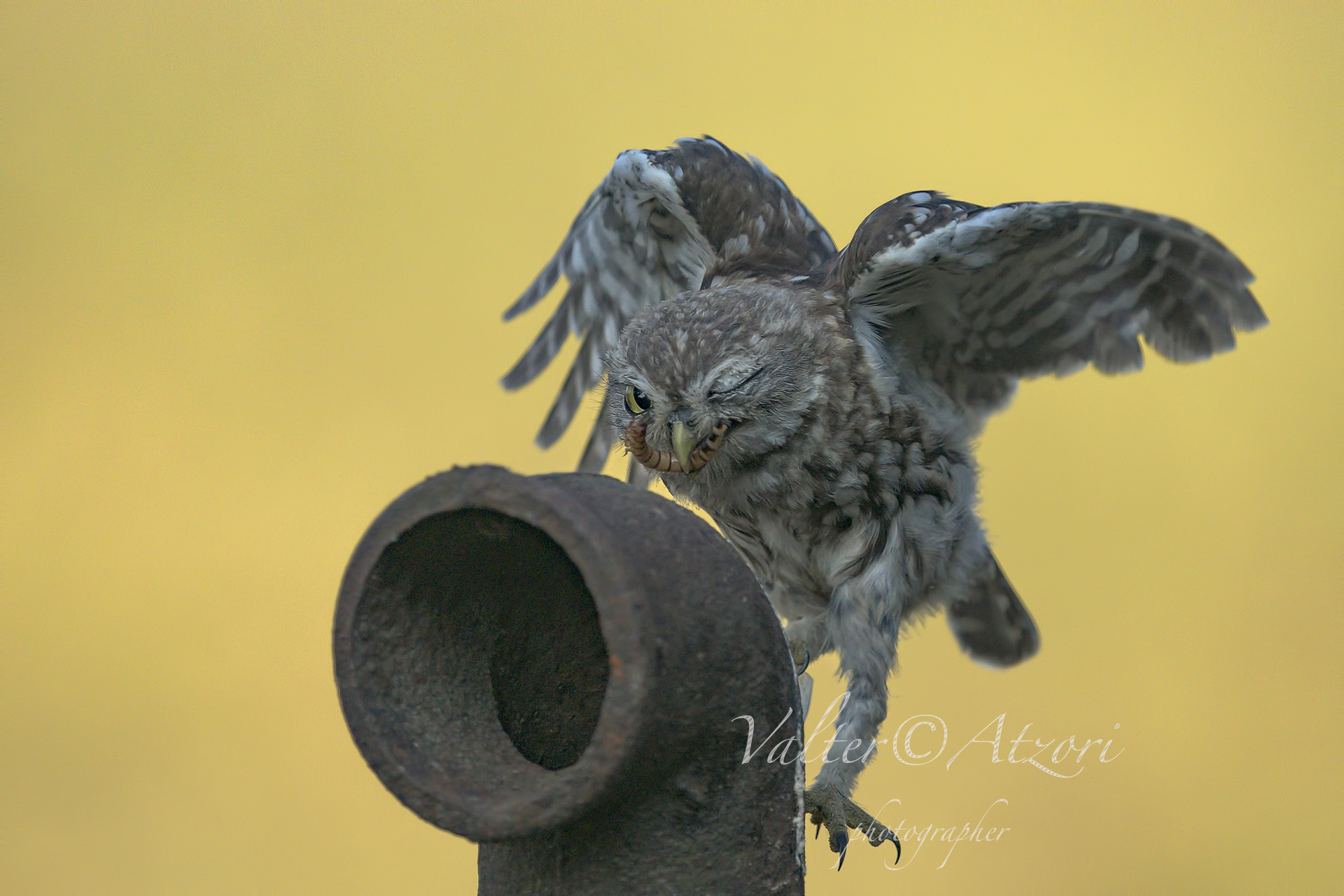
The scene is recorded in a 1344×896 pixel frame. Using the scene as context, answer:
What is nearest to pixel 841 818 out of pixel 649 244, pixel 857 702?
pixel 857 702

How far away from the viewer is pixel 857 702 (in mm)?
2398

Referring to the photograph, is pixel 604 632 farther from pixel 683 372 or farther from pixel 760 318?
pixel 760 318

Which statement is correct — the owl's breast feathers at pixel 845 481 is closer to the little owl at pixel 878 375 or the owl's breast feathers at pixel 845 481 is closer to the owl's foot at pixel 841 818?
the little owl at pixel 878 375

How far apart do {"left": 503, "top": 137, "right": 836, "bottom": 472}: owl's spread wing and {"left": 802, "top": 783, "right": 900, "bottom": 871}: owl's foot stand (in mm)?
1399

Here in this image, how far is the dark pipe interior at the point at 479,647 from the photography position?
1482 millimetres

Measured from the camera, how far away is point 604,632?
1.38 m

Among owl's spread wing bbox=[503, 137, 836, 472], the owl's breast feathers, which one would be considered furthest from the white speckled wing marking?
owl's spread wing bbox=[503, 137, 836, 472]

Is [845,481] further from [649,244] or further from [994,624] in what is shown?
[649,244]

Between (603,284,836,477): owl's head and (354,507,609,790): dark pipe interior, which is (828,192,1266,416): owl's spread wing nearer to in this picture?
(603,284,836,477): owl's head

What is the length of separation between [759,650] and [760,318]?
105 centimetres

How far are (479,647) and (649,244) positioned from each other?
202 centimetres

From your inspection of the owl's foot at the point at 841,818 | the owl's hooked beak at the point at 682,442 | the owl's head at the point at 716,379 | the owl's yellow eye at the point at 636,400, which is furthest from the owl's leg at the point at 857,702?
the owl's yellow eye at the point at 636,400

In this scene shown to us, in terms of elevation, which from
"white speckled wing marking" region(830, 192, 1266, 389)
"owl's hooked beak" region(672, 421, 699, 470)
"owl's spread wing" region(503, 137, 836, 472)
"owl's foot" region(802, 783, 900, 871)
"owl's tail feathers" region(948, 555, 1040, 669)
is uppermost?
"owl's spread wing" region(503, 137, 836, 472)

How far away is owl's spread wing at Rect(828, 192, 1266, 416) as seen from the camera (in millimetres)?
2377
